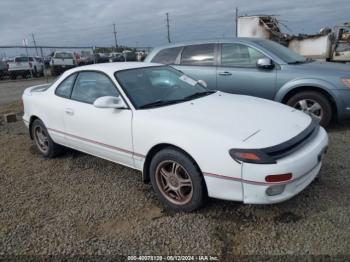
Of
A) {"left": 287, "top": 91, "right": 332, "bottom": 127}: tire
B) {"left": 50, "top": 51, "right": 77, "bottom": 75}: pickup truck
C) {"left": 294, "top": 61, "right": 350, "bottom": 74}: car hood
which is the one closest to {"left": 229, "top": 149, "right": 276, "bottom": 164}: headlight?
{"left": 287, "top": 91, "right": 332, "bottom": 127}: tire

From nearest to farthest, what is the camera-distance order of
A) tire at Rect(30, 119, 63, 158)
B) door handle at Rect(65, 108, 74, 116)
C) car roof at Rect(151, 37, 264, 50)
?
door handle at Rect(65, 108, 74, 116) < tire at Rect(30, 119, 63, 158) < car roof at Rect(151, 37, 264, 50)

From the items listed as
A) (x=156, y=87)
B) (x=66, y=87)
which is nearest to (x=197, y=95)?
(x=156, y=87)

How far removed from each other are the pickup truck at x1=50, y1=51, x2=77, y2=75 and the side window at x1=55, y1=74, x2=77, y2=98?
1906cm

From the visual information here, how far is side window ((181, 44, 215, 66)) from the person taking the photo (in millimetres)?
6055

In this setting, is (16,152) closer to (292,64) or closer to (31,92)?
(31,92)

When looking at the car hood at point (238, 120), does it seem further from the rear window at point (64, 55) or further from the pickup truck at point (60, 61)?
the rear window at point (64, 55)

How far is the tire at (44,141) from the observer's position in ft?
15.0

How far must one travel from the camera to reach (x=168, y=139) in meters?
2.91

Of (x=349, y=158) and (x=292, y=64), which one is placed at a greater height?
(x=292, y=64)

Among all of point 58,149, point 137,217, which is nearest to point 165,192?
point 137,217

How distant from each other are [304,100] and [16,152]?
4887 mm

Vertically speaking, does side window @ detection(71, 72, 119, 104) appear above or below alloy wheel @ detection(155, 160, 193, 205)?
above

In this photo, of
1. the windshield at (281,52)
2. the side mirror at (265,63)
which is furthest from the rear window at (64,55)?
the side mirror at (265,63)

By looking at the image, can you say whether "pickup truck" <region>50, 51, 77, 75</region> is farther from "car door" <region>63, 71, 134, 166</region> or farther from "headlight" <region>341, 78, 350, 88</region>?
"headlight" <region>341, 78, 350, 88</region>
